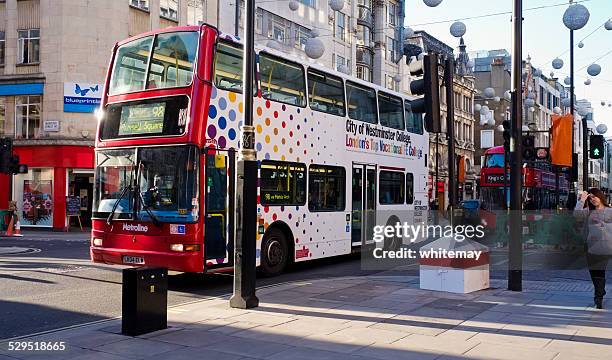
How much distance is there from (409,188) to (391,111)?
8.12 ft

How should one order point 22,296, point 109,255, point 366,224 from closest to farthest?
point 22,296, point 109,255, point 366,224

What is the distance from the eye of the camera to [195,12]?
33.9m

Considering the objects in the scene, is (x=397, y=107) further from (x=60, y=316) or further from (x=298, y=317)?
(x=60, y=316)

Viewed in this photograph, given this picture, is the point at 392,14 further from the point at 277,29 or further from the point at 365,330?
the point at 365,330

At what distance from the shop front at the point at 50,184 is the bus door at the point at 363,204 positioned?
17.9 metres

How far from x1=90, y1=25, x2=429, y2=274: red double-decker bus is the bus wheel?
0.03 metres

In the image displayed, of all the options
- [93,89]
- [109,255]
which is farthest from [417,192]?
[93,89]

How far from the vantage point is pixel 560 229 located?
20531 mm

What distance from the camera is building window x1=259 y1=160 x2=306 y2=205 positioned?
12336 mm

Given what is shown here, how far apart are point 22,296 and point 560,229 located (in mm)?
16791

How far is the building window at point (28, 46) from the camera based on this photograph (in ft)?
98.1

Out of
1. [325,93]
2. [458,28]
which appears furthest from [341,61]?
[325,93]

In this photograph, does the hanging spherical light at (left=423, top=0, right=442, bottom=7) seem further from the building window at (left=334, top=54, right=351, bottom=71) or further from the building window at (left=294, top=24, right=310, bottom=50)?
the building window at (left=334, top=54, right=351, bottom=71)

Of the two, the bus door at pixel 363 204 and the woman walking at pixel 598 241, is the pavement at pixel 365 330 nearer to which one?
the woman walking at pixel 598 241
